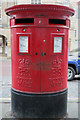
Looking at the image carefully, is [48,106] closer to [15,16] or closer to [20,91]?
[20,91]

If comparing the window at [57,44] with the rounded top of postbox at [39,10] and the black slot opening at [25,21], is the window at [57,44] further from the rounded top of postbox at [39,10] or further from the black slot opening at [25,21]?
the black slot opening at [25,21]

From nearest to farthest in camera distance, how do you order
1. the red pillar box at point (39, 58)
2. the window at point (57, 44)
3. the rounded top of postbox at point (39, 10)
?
the rounded top of postbox at point (39, 10), the red pillar box at point (39, 58), the window at point (57, 44)

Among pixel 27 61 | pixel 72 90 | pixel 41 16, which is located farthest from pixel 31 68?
pixel 72 90

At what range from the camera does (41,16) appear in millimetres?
3145

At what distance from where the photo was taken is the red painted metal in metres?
3.16

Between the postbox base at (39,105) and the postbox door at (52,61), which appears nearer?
the postbox door at (52,61)

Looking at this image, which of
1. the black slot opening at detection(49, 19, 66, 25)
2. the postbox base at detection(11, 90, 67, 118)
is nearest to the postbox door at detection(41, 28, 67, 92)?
the postbox base at detection(11, 90, 67, 118)

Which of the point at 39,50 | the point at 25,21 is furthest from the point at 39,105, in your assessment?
the point at 25,21

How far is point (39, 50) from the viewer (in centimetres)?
324

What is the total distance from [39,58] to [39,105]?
0.85 meters

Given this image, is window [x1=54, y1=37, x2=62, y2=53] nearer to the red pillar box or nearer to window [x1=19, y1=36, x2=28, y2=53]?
the red pillar box

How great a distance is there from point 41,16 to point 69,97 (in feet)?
9.81

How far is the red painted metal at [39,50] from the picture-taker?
316cm

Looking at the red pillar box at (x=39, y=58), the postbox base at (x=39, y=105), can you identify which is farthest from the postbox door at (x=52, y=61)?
the postbox base at (x=39, y=105)
